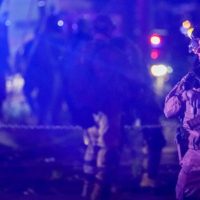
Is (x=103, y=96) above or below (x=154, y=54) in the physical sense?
below

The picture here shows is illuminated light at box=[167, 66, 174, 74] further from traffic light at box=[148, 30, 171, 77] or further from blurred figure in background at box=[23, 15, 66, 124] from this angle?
blurred figure in background at box=[23, 15, 66, 124]

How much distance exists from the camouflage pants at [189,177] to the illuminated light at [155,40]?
19.8 feet

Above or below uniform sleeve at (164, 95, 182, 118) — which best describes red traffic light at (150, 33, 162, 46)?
above

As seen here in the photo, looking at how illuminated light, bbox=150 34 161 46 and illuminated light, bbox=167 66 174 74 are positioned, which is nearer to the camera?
illuminated light, bbox=167 66 174 74

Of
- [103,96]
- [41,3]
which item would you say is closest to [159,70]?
[103,96]

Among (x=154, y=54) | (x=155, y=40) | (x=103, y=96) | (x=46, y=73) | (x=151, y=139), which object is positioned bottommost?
(x=103, y=96)

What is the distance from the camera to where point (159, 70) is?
995 cm

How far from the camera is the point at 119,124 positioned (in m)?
6.15

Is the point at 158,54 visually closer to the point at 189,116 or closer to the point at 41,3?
the point at 41,3

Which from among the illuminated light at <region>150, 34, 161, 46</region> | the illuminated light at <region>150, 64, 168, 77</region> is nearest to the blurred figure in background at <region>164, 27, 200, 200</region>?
the illuminated light at <region>150, 64, 168, 77</region>

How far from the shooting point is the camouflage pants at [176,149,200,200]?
4750mm

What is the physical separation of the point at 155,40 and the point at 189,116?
6.28m

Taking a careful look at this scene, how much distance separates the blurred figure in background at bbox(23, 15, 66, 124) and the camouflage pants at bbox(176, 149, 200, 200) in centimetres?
395

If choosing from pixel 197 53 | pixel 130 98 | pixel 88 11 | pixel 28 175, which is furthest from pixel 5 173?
pixel 88 11
